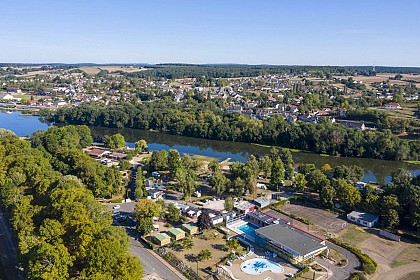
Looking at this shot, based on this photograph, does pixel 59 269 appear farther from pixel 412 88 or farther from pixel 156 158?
pixel 412 88

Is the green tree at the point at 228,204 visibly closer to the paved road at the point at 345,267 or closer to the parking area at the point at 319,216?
the parking area at the point at 319,216

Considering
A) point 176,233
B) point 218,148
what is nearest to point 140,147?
point 218,148

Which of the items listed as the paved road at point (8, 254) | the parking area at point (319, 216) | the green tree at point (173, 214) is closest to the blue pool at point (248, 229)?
the parking area at point (319, 216)

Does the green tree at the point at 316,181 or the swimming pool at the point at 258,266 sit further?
the green tree at the point at 316,181

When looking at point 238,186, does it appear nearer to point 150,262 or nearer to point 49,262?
point 150,262

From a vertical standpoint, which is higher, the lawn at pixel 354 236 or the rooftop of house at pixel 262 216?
the rooftop of house at pixel 262 216

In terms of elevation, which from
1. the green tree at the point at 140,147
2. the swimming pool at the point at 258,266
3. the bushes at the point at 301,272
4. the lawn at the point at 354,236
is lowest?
the swimming pool at the point at 258,266

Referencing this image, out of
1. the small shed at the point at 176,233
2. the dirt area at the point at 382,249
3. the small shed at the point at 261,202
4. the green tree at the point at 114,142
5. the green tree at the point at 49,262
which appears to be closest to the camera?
the green tree at the point at 49,262

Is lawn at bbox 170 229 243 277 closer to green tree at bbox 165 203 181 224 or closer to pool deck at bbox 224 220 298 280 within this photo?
pool deck at bbox 224 220 298 280
